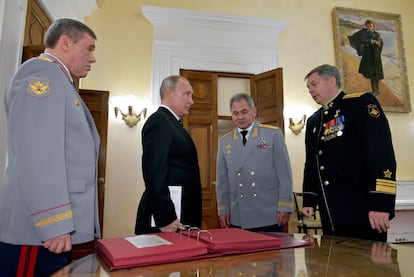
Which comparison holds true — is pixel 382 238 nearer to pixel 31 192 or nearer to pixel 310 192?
pixel 310 192

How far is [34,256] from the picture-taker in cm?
107

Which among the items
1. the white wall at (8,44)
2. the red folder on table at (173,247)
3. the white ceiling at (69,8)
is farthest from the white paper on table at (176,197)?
the white ceiling at (69,8)

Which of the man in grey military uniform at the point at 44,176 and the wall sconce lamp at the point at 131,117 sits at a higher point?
the wall sconce lamp at the point at 131,117

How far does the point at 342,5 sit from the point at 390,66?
4.52 ft

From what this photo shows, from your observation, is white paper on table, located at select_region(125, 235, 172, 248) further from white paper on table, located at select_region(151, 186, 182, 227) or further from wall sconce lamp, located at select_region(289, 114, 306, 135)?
wall sconce lamp, located at select_region(289, 114, 306, 135)

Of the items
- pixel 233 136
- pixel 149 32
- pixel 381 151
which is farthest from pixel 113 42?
pixel 381 151

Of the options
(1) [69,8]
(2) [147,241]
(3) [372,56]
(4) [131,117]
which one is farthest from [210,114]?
(2) [147,241]

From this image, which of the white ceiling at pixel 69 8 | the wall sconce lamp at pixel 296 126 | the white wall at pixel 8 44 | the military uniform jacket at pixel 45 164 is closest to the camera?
the military uniform jacket at pixel 45 164

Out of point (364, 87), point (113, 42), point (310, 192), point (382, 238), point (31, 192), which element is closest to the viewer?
point (31, 192)

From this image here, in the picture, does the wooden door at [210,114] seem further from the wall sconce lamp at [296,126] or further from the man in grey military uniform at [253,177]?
the man in grey military uniform at [253,177]

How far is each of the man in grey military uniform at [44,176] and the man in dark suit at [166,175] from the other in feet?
1.30

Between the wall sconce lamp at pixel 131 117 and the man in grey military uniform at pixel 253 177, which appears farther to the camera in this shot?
the wall sconce lamp at pixel 131 117

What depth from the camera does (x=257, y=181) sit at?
2387mm

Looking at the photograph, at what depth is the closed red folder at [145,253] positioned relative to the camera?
75 centimetres
